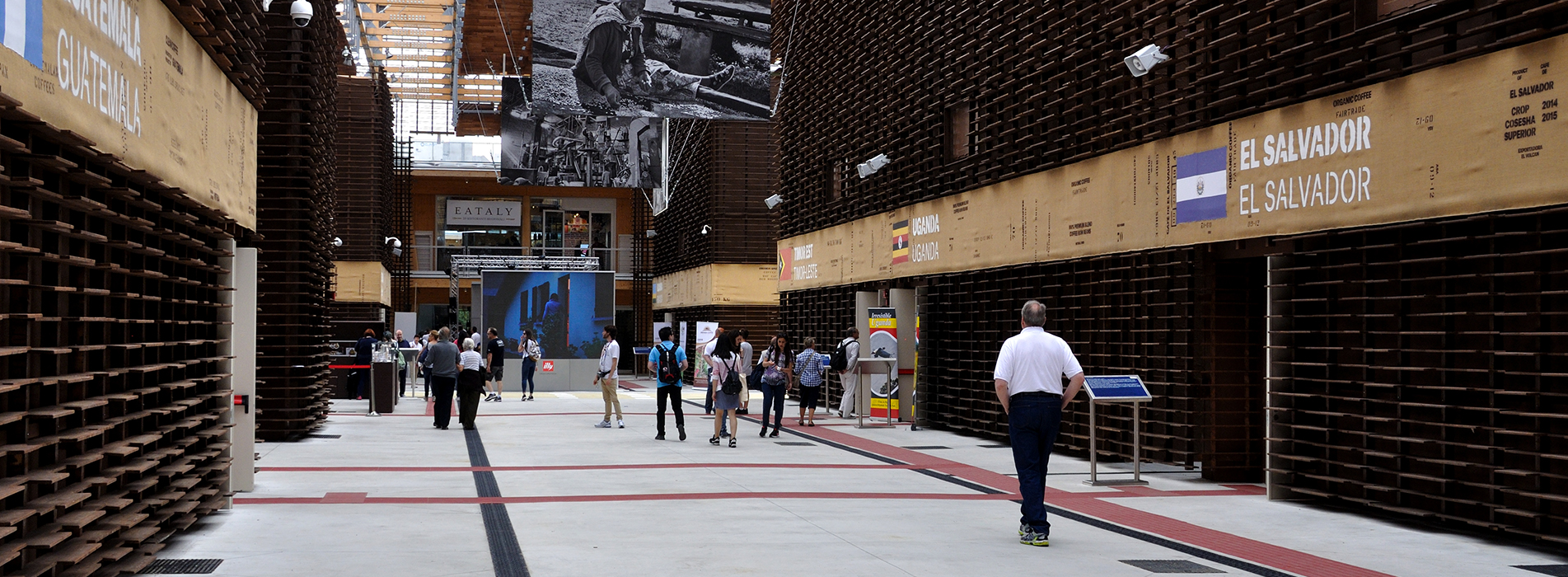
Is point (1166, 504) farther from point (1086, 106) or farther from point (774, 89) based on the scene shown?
point (774, 89)

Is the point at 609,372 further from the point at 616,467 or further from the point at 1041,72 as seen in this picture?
the point at 1041,72

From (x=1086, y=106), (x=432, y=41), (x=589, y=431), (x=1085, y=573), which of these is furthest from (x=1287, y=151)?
(x=432, y=41)

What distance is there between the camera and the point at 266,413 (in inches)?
669

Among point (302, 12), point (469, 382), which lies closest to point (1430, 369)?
point (302, 12)

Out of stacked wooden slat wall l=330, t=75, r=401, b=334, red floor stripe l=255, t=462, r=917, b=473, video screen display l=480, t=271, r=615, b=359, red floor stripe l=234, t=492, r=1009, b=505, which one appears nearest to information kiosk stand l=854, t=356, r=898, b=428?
red floor stripe l=255, t=462, r=917, b=473

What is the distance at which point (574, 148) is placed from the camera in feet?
101

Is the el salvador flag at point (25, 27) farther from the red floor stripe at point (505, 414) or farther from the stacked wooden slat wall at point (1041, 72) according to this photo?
the red floor stripe at point (505, 414)

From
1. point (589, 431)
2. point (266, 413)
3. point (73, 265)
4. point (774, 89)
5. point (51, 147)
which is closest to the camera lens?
point (51, 147)

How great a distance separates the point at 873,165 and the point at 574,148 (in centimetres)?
1087

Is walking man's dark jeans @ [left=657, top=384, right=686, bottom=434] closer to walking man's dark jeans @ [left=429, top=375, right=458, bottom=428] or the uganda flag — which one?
walking man's dark jeans @ [left=429, top=375, right=458, bottom=428]

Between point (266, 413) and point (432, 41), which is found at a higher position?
point (432, 41)

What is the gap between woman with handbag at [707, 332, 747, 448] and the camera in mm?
16562

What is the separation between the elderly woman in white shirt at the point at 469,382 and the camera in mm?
19703

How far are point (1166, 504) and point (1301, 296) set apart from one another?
210 centimetres
